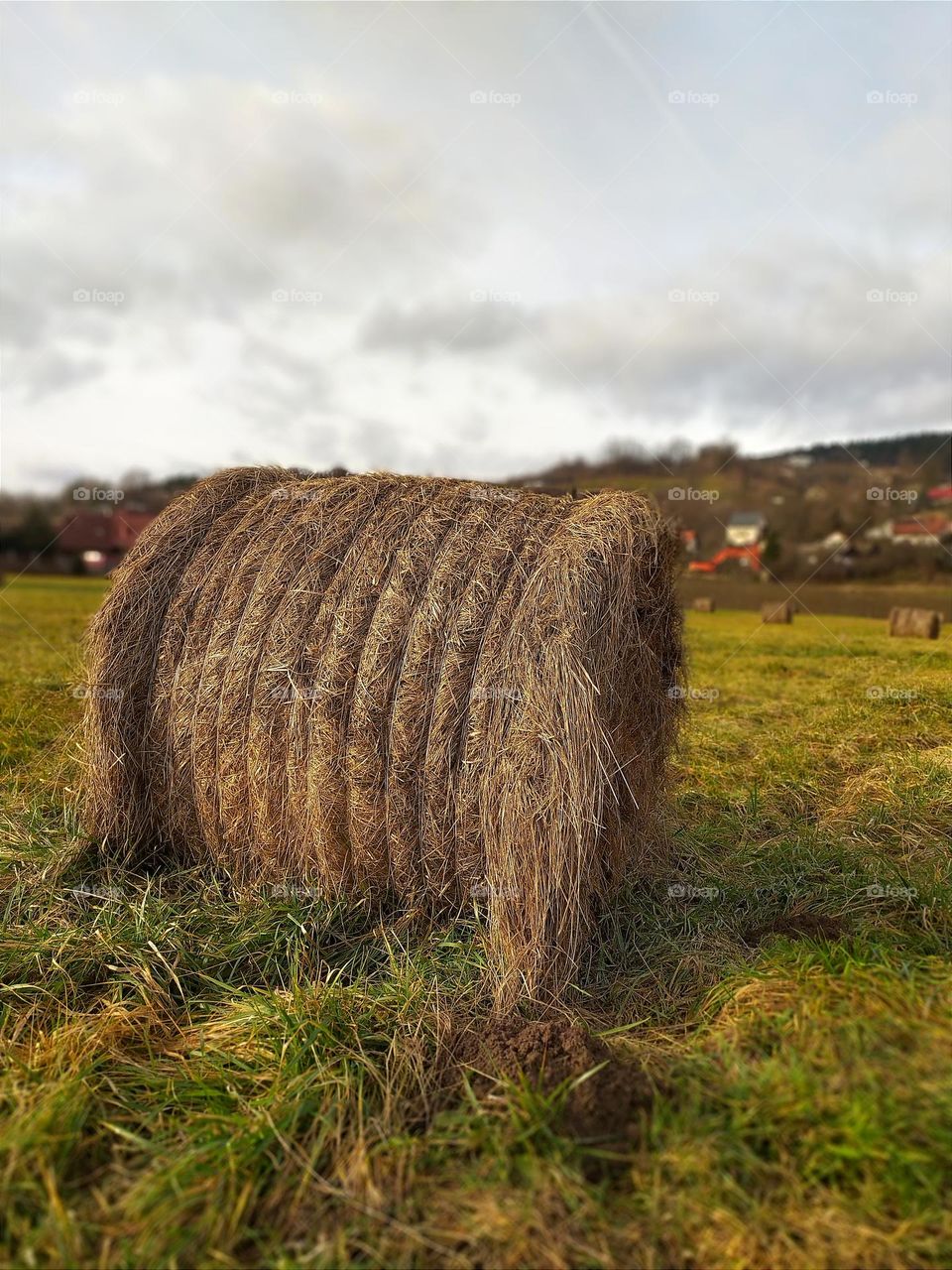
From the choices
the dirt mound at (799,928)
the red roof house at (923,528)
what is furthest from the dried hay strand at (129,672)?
the red roof house at (923,528)

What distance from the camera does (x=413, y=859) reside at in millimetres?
4750

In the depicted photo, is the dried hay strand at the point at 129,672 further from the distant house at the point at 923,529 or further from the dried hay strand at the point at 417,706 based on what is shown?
the distant house at the point at 923,529

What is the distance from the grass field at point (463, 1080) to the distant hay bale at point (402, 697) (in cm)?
34

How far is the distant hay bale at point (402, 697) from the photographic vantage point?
418cm

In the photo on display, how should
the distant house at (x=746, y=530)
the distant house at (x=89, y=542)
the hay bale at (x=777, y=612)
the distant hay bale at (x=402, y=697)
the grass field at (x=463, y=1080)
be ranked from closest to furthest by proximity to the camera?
the grass field at (x=463, y=1080) → the distant hay bale at (x=402, y=697) → the hay bale at (x=777, y=612) → the distant house at (x=746, y=530) → the distant house at (x=89, y=542)

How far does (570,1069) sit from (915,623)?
5.67m

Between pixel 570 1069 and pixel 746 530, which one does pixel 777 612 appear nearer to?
pixel 746 530

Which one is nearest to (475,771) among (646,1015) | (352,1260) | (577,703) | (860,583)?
(577,703)

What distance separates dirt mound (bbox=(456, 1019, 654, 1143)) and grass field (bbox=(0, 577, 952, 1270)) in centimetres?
2

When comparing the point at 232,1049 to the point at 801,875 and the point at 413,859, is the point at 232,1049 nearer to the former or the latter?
the point at 413,859

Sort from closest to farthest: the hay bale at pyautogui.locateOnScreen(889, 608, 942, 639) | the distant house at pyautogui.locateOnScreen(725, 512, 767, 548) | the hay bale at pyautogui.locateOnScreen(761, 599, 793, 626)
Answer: the hay bale at pyautogui.locateOnScreen(889, 608, 942, 639)
the hay bale at pyautogui.locateOnScreen(761, 599, 793, 626)
the distant house at pyautogui.locateOnScreen(725, 512, 767, 548)

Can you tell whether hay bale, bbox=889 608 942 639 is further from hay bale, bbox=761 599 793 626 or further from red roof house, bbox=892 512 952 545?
hay bale, bbox=761 599 793 626

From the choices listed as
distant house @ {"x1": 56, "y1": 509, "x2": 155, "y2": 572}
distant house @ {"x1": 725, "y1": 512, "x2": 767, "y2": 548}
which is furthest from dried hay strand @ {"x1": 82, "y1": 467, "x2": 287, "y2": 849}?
distant house @ {"x1": 56, "y1": 509, "x2": 155, "y2": 572}

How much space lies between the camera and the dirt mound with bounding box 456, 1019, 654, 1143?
323 cm
